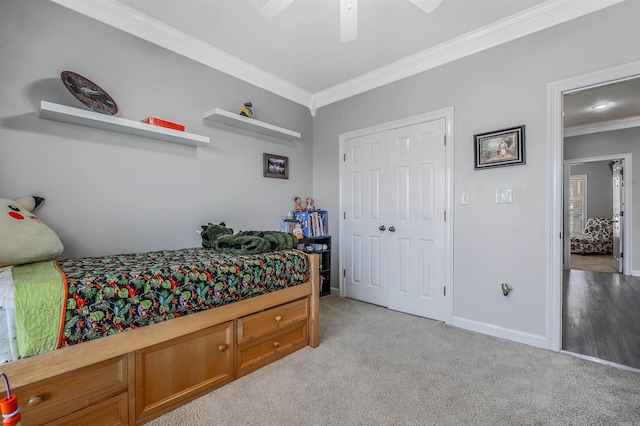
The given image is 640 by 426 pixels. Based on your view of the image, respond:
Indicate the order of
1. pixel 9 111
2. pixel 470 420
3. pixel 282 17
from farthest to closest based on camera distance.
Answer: pixel 282 17 < pixel 9 111 < pixel 470 420

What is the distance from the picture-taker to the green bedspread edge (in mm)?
1144

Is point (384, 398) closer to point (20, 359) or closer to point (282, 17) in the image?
point (20, 359)

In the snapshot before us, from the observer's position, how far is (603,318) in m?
2.93

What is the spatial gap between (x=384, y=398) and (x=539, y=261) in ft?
5.38

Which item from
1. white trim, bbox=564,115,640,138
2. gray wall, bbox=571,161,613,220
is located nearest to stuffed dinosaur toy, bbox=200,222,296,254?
white trim, bbox=564,115,640,138

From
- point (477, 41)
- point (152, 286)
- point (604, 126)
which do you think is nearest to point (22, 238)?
point (152, 286)

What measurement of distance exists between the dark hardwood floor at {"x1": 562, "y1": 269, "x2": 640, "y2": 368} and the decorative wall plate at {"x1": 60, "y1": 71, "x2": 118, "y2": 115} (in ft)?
12.5

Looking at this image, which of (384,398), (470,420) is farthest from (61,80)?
(470,420)

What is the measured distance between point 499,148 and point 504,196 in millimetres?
404

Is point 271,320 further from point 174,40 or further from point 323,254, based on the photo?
point 174,40

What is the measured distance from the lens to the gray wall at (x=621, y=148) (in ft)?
16.0

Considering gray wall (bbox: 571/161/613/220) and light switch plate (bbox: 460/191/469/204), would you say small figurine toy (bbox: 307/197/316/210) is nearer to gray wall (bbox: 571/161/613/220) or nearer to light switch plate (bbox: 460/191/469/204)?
light switch plate (bbox: 460/191/469/204)

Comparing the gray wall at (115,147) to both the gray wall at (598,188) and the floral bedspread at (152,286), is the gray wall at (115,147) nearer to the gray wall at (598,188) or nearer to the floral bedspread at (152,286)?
the floral bedspread at (152,286)

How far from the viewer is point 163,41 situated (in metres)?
2.49
